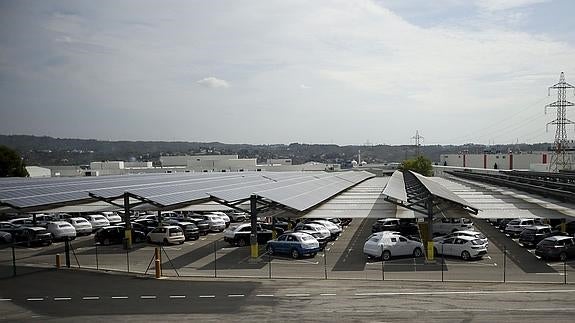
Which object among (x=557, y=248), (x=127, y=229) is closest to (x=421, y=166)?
(x=557, y=248)

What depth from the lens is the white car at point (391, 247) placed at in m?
23.9

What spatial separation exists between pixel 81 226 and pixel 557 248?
30.5m

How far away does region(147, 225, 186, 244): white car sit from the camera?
98.5 ft

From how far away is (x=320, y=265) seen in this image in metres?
23.2

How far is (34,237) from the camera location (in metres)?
31.0

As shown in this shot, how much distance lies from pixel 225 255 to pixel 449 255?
38.2ft

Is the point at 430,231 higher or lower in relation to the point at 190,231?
higher

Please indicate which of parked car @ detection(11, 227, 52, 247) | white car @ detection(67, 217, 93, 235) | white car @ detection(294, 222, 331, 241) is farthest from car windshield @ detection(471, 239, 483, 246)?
white car @ detection(67, 217, 93, 235)

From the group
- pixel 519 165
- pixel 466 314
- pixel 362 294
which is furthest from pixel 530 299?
pixel 519 165

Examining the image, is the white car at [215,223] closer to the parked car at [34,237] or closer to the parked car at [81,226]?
the parked car at [81,226]

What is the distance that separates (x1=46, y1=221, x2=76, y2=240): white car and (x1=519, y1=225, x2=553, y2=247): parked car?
1123 inches

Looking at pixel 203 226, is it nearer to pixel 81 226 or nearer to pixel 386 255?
pixel 81 226

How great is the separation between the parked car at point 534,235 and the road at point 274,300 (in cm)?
945

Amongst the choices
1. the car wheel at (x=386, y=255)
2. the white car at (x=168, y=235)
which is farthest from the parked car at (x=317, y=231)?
the white car at (x=168, y=235)
